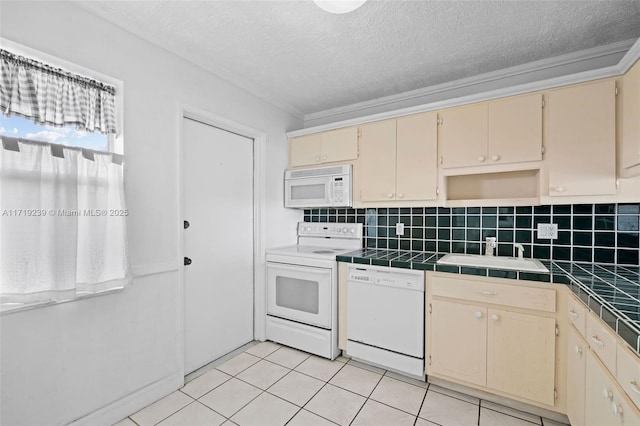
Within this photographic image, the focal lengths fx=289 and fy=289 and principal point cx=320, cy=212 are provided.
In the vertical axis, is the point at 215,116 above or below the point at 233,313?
above

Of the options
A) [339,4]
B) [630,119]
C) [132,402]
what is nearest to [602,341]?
[630,119]

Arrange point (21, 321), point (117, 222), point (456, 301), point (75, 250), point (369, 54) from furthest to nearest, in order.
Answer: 1. point (369, 54)
2. point (456, 301)
3. point (117, 222)
4. point (75, 250)
5. point (21, 321)

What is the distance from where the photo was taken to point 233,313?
2.71 metres

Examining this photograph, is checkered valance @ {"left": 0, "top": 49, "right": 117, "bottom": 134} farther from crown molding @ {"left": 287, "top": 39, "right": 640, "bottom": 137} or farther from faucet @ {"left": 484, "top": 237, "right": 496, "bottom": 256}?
faucet @ {"left": 484, "top": 237, "right": 496, "bottom": 256}

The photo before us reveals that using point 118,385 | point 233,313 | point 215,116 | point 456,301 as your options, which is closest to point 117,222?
point 118,385

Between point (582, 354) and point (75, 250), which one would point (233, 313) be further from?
point (582, 354)

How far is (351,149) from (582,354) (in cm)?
215

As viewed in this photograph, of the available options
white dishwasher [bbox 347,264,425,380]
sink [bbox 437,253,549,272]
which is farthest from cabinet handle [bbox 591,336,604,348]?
white dishwasher [bbox 347,264,425,380]

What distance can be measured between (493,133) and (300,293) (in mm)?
2072

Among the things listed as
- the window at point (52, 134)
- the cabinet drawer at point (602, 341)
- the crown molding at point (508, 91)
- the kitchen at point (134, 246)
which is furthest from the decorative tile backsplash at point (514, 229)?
the window at point (52, 134)

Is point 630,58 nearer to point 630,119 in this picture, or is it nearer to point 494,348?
point 630,119

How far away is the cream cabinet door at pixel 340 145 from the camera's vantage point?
279 cm

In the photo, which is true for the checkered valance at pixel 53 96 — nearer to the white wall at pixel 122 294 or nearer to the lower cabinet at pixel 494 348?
the white wall at pixel 122 294

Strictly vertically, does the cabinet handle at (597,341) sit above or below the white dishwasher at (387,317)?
above
